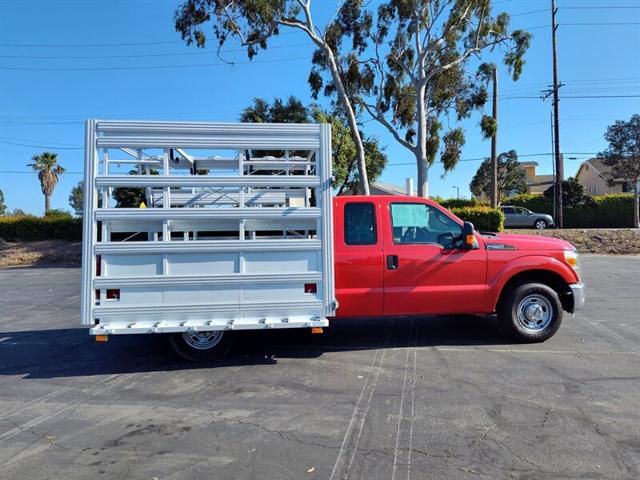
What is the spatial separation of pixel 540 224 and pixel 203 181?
28503 mm

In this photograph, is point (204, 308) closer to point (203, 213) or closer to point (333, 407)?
point (203, 213)

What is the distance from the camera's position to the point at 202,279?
5168 millimetres

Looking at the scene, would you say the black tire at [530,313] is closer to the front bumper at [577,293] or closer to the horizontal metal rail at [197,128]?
the front bumper at [577,293]

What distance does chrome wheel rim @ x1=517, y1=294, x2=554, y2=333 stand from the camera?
20.3ft

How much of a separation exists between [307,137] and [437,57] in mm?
17421

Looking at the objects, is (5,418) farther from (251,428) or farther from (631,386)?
(631,386)

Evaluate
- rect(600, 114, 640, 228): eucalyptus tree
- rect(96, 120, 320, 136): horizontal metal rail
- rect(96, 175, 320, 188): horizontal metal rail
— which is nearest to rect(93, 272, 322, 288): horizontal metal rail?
rect(96, 175, 320, 188): horizontal metal rail

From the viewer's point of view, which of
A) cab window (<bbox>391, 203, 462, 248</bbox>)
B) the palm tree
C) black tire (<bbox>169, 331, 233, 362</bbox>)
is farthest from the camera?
the palm tree

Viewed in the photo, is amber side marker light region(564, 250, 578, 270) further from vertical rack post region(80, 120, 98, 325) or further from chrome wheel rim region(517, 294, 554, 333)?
vertical rack post region(80, 120, 98, 325)

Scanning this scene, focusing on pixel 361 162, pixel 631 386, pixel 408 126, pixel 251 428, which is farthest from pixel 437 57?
pixel 251 428

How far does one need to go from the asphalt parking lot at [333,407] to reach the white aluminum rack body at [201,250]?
2.45 feet

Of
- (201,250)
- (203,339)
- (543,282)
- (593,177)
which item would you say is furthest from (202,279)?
(593,177)

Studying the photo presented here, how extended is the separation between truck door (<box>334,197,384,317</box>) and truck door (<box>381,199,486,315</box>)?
0.12 meters

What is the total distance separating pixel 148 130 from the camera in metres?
5.23
